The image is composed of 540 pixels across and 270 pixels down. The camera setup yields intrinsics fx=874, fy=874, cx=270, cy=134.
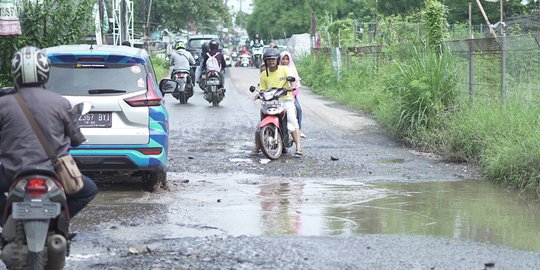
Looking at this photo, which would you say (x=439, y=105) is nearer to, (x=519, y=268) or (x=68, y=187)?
(x=519, y=268)

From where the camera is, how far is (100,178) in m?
10.9

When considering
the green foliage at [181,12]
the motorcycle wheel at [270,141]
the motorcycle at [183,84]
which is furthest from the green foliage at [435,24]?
the green foliage at [181,12]

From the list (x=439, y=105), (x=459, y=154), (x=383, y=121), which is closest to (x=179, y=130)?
(x=383, y=121)

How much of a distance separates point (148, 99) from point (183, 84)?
44.7ft

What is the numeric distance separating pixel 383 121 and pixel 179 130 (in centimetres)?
390

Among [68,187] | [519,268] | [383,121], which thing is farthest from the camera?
[383,121]

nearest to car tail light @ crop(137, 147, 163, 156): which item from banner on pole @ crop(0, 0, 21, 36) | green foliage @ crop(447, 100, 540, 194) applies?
green foliage @ crop(447, 100, 540, 194)

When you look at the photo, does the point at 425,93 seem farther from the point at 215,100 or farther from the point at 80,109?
the point at 80,109

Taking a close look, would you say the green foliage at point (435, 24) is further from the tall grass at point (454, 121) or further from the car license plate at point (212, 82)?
the car license plate at point (212, 82)

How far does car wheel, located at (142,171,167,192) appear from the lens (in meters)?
9.87

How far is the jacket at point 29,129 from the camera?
17.8ft

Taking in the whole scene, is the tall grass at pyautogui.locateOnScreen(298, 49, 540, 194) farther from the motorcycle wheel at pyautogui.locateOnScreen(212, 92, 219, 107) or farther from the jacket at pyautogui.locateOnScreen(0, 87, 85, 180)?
the jacket at pyautogui.locateOnScreen(0, 87, 85, 180)

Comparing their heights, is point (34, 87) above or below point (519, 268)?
above

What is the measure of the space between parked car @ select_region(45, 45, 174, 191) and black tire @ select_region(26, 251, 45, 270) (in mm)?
4063
